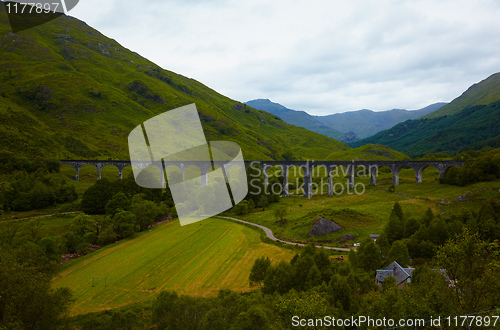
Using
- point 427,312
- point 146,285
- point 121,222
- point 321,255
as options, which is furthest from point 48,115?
point 427,312

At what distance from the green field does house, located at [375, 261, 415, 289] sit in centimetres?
1292

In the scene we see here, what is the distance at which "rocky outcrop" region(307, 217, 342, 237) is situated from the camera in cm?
4981

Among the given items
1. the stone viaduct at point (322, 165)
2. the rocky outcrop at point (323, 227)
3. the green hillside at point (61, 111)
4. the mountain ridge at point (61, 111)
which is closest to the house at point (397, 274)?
the rocky outcrop at point (323, 227)

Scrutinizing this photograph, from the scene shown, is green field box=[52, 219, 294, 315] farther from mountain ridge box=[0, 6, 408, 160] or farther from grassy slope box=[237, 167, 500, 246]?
mountain ridge box=[0, 6, 408, 160]

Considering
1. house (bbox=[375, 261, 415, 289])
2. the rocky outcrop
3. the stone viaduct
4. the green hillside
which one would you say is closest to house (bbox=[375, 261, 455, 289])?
house (bbox=[375, 261, 415, 289])

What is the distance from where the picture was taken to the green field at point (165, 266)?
1283 inches

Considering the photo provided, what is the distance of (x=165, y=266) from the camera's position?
40062 millimetres

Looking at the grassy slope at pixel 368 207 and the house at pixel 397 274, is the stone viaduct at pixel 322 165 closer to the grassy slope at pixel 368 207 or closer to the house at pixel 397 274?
the grassy slope at pixel 368 207

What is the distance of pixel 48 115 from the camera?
486 feet

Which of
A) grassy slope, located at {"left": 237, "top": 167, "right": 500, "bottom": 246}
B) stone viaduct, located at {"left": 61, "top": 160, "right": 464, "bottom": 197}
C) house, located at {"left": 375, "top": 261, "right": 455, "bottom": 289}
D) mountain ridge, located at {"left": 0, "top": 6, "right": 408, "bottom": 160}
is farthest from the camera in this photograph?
mountain ridge, located at {"left": 0, "top": 6, "right": 408, "bottom": 160}

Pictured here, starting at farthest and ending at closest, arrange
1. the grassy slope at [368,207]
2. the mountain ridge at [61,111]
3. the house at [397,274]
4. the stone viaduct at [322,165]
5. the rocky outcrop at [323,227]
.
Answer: the mountain ridge at [61,111], the stone viaduct at [322,165], the grassy slope at [368,207], the rocky outcrop at [323,227], the house at [397,274]

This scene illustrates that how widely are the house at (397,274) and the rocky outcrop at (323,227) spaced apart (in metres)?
16.8

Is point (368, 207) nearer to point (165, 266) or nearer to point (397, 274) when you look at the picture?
point (397, 274)

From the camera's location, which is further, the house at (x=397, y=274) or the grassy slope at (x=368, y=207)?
the grassy slope at (x=368, y=207)
